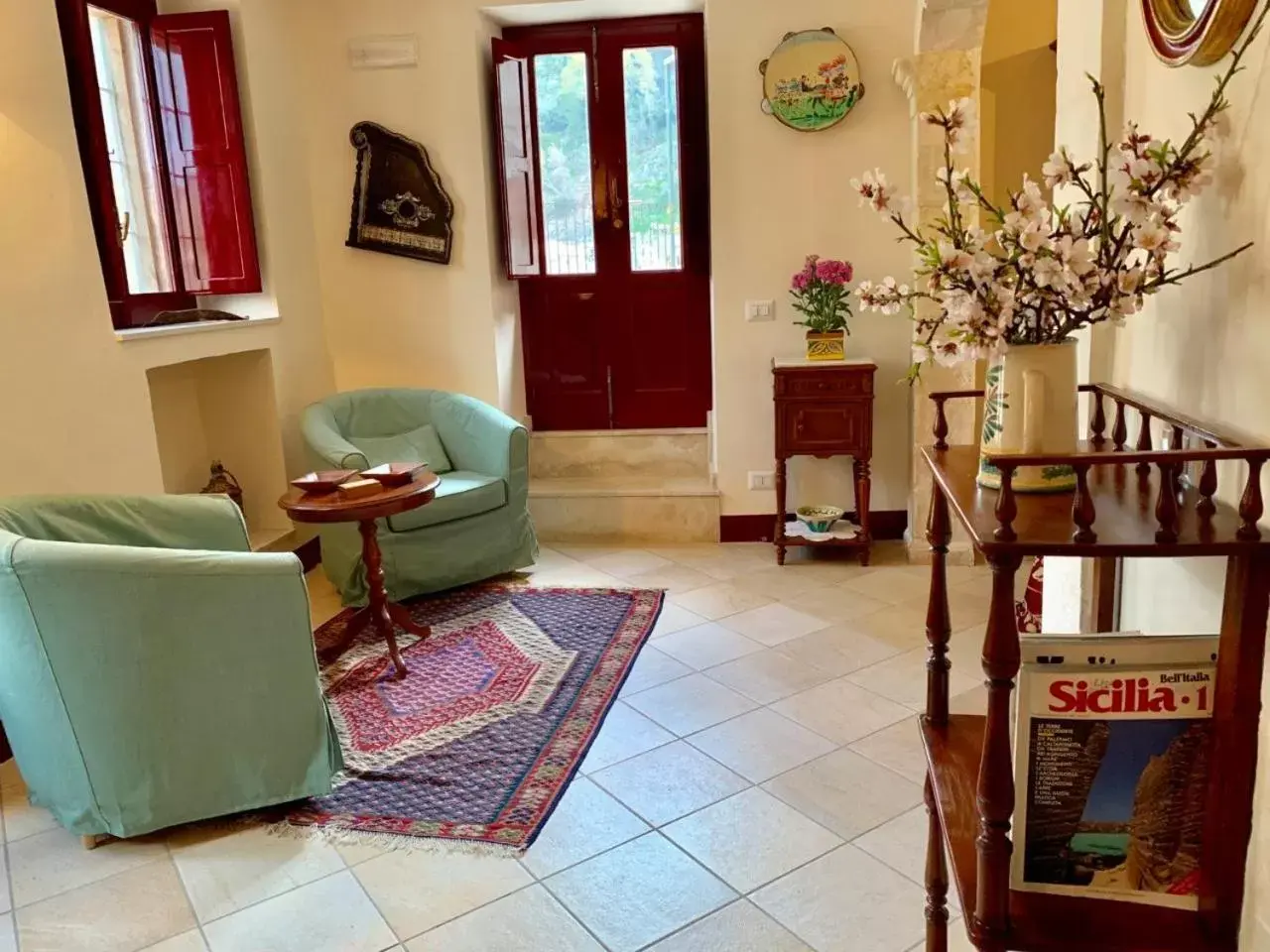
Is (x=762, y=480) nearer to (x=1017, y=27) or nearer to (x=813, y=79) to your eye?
(x=813, y=79)

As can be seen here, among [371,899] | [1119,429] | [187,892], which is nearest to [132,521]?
[187,892]

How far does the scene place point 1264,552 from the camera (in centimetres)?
112

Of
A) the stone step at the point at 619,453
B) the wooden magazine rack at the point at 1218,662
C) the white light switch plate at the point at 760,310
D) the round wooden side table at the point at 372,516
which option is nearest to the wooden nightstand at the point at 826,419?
the white light switch plate at the point at 760,310

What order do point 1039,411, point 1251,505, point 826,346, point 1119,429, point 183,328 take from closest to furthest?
1. point 1251,505
2. point 1039,411
3. point 1119,429
4. point 183,328
5. point 826,346

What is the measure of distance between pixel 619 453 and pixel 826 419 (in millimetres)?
1335

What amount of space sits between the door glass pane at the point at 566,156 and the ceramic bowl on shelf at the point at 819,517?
1.80 m

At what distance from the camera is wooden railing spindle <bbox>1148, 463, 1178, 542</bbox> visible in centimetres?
111

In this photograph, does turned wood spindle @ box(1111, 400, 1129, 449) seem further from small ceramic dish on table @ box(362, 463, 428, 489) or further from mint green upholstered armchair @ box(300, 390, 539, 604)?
mint green upholstered armchair @ box(300, 390, 539, 604)

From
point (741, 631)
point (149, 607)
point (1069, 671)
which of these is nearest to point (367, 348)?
point (741, 631)

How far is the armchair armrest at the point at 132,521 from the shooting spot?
106 inches

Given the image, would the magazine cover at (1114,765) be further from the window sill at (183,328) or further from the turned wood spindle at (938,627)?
the window sill at (183,328)

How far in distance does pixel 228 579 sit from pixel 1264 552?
7.10 ft

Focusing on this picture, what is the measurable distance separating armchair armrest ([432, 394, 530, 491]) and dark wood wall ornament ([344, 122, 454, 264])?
2.79 feet

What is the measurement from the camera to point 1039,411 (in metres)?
1.33
